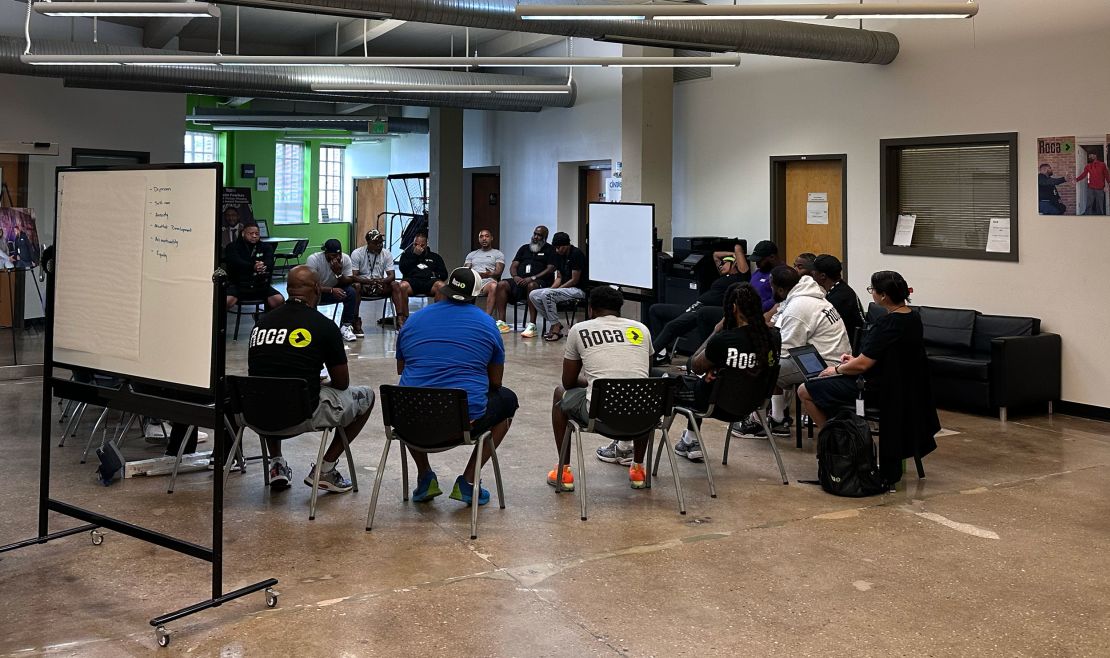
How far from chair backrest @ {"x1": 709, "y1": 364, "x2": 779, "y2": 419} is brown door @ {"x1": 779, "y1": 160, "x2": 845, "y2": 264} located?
4.55 m

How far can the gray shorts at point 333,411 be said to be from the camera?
5.02 metres

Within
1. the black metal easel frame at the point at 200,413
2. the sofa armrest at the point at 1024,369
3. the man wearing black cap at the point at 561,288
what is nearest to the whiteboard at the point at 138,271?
the black metal easel frame at the point at 200,413

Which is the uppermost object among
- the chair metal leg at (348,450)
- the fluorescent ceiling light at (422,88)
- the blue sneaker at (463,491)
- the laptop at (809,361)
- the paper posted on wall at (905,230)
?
the fluorescent ceiling light at (422,88)

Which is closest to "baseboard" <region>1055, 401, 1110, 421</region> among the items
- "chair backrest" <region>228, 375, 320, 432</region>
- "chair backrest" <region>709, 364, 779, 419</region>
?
"chair backrest" <region>709, 364, 779, 419</region>

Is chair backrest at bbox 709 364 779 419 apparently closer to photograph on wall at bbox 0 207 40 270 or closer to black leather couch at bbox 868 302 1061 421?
black leather couch at bbox 868 302 1061 421

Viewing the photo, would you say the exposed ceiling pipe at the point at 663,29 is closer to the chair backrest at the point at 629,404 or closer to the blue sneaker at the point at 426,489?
the blue sneaker at the point at 426,489

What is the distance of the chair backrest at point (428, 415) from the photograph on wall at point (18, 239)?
16.9 ft

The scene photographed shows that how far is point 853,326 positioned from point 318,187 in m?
17.1

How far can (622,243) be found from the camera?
9.23 metres

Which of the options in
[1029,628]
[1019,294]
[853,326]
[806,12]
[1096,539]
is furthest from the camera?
[1019,294]

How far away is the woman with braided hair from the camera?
18.2 ft

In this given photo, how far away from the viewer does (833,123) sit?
9.77 metres

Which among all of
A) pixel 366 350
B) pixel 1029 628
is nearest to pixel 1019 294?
pixel 1029 628

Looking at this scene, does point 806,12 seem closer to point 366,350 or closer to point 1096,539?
point 1096,539
